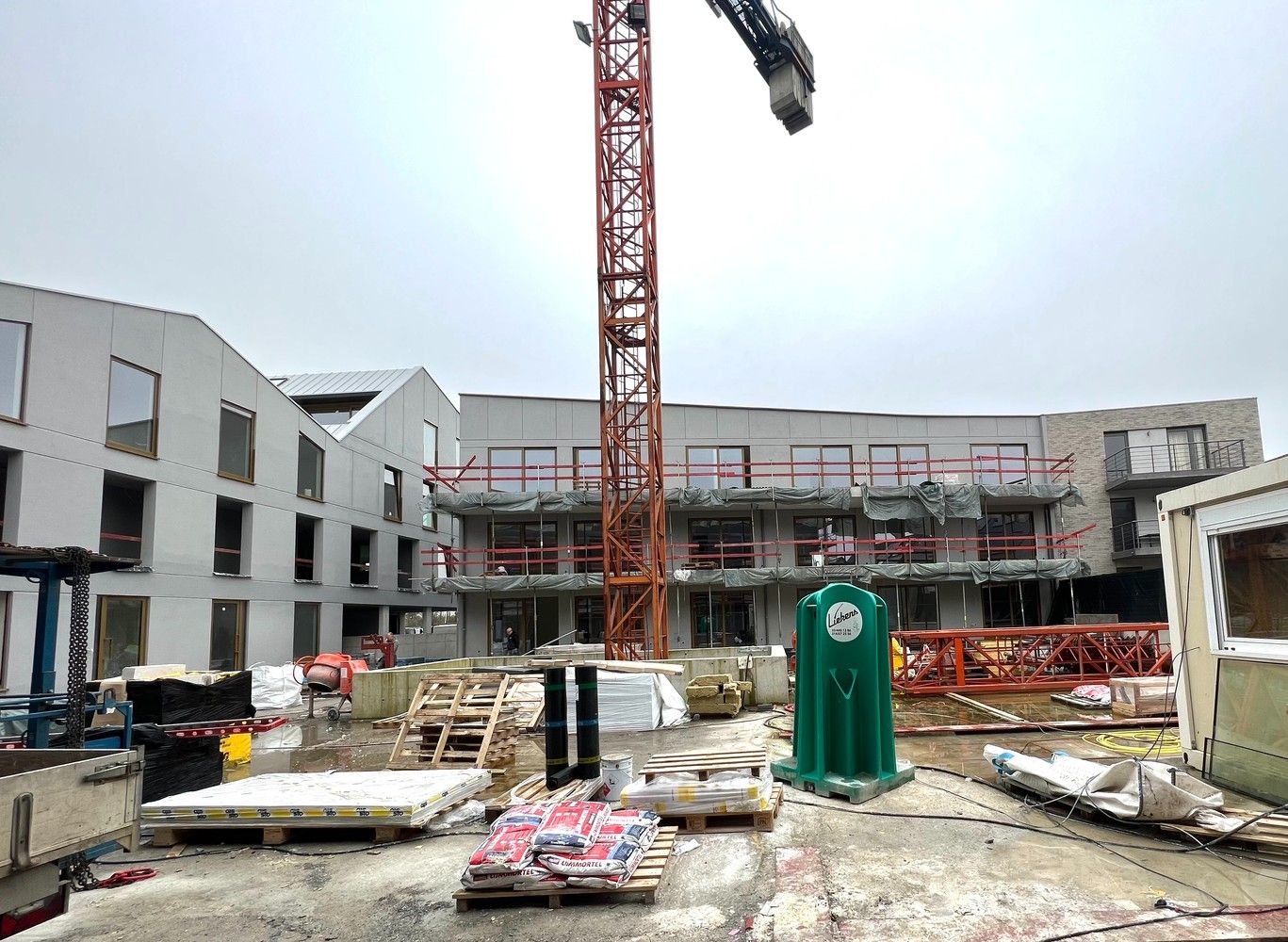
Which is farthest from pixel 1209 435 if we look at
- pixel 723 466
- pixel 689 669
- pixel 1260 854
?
pixel 1260 854

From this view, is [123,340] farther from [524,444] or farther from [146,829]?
[146,829]

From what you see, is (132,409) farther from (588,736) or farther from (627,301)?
(588,736)

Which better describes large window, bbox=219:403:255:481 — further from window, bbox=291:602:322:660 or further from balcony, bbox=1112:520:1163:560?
balcony, bbox=1112:520:1163:560

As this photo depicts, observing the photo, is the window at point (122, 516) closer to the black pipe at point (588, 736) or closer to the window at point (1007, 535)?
the black pipe at point (588, 736)

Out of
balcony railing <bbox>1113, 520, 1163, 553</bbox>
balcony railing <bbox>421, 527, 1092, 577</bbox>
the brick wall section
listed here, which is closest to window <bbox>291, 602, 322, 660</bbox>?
balcony railing <bbox>421, 527, 1092, 577</bbox>

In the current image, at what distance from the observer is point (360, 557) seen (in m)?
30.3

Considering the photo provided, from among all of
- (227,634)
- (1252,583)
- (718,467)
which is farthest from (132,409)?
(1252,583)

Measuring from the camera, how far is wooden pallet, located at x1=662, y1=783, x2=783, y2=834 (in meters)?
7.28

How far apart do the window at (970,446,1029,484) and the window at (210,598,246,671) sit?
23.1 metres

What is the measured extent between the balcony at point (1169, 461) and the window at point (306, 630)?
89.6 feet

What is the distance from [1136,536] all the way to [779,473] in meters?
12.6

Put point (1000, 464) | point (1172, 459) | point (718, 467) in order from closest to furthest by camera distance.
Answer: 1. point (718, 467)
2. point (1000, 464)
3. point (1172, 459)

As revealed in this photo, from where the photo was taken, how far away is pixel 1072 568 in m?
25.8

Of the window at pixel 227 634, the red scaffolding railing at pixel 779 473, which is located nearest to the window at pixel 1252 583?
the red scaffolding railing at pixel 779 473
